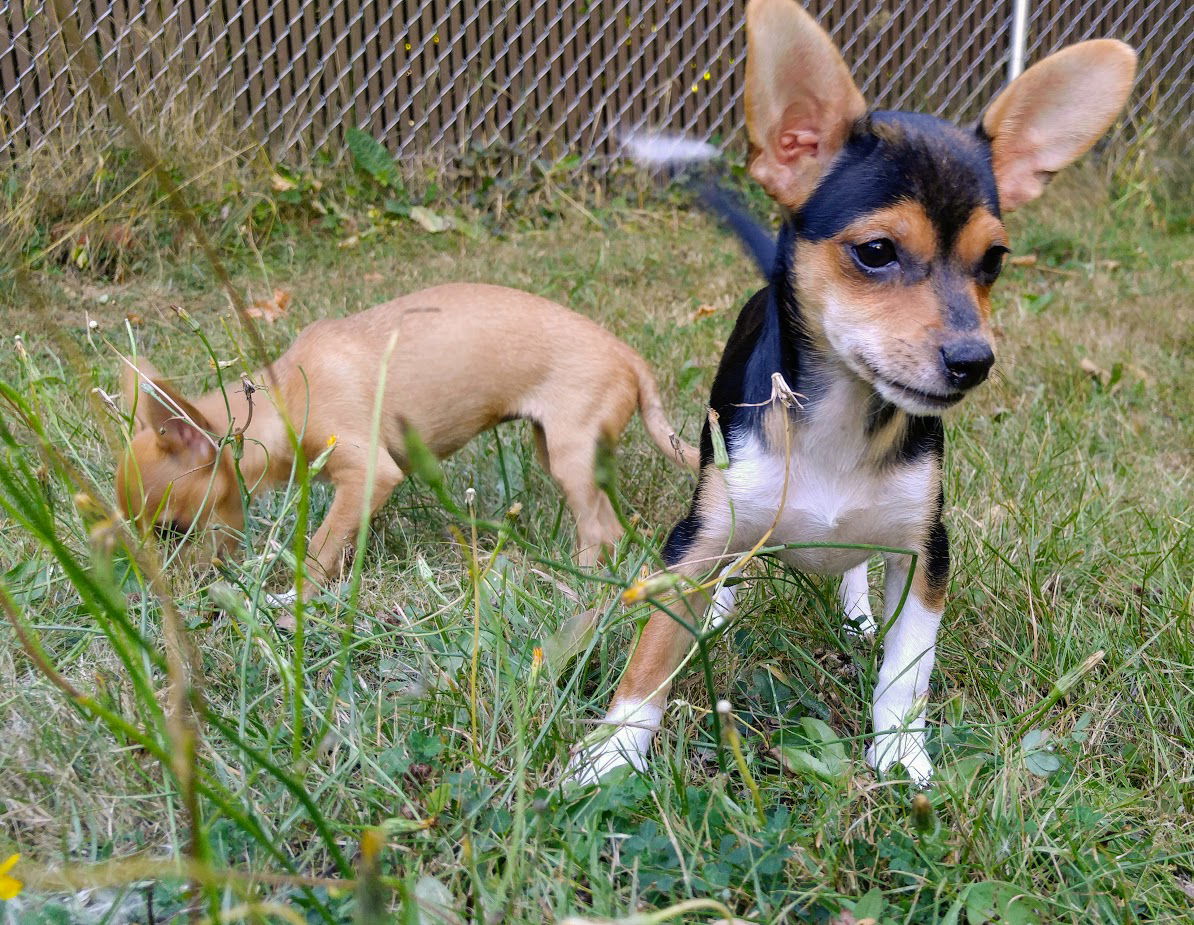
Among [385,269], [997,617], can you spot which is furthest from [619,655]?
[385,269]

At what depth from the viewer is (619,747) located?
84.3 inches

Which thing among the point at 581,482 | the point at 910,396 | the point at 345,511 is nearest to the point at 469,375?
the point at 581,482

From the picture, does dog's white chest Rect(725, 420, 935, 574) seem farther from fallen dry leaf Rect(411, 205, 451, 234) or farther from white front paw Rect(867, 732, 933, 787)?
fallen dry leaf Rect(411, 205, 451, 234)

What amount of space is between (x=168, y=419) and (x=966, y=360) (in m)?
2.27

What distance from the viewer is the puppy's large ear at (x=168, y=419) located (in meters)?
3.03

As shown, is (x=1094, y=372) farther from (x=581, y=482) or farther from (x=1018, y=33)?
(x=1018, y=33)

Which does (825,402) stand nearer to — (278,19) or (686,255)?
(686,255)

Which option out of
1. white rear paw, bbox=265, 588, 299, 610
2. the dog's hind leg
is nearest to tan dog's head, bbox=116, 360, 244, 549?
white rear paw, bbox=265, 588, 299, 610

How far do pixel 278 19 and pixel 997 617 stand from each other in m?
5.88

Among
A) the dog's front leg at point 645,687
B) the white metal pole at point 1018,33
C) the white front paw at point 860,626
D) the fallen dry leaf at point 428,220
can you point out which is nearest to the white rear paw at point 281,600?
the dog's front leg at point 645,687

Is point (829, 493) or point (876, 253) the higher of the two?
point (876, 253)

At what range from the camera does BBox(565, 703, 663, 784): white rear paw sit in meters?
2.05

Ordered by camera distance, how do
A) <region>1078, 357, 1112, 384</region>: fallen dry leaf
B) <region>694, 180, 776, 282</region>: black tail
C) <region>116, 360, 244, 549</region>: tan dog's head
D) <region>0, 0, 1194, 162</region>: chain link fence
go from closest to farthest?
<region>694, 180, 776, 282</region>: black tail
<region>116, 360, 244, 549</region>: tan dog's head
<region>1078, 357, 1112, 384</region>: fallen dry leaf
<region>0, 0, 1194, 162</region>: chain link fence

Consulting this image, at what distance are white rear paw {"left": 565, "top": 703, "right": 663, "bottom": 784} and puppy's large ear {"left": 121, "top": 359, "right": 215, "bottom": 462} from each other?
1.43 meters
